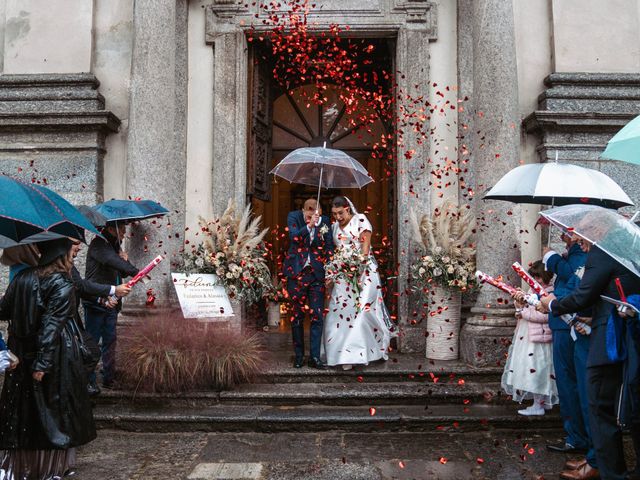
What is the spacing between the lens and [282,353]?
7.70 meters

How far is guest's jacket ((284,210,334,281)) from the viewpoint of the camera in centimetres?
656

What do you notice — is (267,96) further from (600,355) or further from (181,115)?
(600,355)

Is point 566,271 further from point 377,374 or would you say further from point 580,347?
point 377,374

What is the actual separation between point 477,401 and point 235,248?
10.8 feet

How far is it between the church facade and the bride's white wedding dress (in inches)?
42.3

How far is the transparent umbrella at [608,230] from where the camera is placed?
3562mm

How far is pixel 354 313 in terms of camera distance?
6676 mm

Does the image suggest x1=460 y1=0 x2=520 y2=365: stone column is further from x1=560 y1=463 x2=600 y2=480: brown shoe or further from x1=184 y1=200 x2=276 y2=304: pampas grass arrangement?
x1=184 y1=200 x2=276 y2=304: pampas grass arrangement

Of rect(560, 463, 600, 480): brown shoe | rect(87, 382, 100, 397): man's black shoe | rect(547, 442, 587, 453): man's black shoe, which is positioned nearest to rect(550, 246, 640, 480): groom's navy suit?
rect(560, 463, 600, 480): brown shoe

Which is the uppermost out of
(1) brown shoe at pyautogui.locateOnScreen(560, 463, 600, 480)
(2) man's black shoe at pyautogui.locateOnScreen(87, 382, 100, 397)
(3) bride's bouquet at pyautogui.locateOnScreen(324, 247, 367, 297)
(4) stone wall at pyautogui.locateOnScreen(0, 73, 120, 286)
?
(4) stone wall at pyautogui.locateOnScreen(0, 73, 120, 286)

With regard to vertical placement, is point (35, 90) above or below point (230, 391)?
above

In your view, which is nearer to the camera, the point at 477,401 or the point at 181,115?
the point at 477,401

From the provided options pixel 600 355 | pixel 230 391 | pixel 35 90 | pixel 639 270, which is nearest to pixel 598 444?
pixel 600 355

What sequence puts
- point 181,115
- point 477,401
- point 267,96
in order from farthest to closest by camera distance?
point 267,96 < point 181,115 < point 477,401
